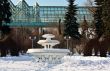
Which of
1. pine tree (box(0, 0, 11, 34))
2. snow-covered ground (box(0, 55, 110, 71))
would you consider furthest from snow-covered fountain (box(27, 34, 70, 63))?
pine tree (box(0, 0, 11, 34))

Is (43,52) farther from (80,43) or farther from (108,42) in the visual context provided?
(80,43)

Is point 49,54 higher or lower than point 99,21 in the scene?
lower

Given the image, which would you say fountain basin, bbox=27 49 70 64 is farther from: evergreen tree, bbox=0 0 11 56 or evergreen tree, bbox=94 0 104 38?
evergreen tree, bbox=94 0 104 38

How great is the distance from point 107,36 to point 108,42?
1.54 m

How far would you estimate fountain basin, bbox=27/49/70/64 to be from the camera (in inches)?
1093

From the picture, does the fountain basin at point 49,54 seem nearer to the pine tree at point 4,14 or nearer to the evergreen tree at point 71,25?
the pine tree at point 4,14

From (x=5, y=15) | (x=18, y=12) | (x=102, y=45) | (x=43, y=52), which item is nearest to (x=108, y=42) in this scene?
(x=102, y=45)

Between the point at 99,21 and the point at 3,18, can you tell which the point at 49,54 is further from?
the point at 99,21

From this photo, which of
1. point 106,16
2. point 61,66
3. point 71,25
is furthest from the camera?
point 71,25

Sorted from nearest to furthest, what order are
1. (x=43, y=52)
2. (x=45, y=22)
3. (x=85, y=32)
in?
(x=43, y=52)
(x=85, y=32)
(x=45, y=22)

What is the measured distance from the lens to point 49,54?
2798 cm

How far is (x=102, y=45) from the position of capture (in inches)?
1711

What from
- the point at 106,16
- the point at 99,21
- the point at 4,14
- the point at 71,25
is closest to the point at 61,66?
the point at 106,16

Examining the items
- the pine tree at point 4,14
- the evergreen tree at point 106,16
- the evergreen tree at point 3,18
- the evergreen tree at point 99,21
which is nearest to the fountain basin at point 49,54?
the evergreen tree at point 106,16
